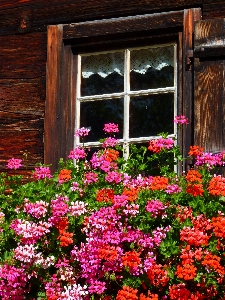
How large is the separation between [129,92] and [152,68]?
0.22 metres

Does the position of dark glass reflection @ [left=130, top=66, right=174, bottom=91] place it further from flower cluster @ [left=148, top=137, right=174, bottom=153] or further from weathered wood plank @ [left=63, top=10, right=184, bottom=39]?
flower cluster @ [left=148, top=137, right=174, bottom=153]

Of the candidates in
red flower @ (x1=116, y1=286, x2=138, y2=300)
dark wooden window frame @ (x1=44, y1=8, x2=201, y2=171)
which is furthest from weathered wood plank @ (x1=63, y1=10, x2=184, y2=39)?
red flower @ (x1=116, y1=286, x2=138, y2=300)

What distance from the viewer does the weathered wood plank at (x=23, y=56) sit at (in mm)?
5121

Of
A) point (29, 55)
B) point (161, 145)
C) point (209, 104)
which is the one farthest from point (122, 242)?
point (29, 55)

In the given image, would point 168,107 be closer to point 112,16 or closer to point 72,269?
point 112,16

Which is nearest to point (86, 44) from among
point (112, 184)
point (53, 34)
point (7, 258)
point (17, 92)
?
point (53, 34)

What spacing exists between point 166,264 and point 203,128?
1162mm

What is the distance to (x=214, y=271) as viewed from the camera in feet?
11.1

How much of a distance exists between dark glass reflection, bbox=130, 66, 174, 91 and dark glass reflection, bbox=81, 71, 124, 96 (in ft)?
0.31

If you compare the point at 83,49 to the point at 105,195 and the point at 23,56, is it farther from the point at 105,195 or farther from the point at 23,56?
the point at 105,195

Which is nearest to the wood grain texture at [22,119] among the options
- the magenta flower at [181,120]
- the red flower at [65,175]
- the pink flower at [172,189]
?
the red flower at [65,175]

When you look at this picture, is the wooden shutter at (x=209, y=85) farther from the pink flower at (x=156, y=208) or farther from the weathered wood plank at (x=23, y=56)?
the weathered wood plank at (x=23, y=56)

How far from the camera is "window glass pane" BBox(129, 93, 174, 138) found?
4828mm

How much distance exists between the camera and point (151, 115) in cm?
488
